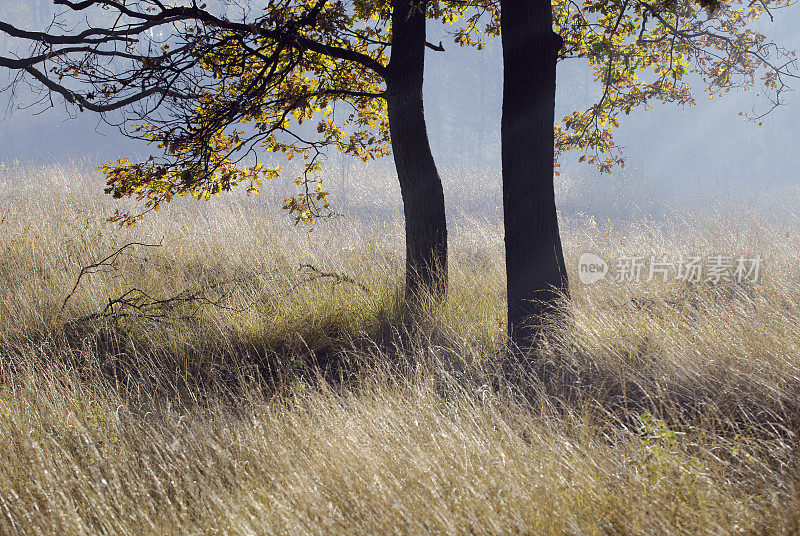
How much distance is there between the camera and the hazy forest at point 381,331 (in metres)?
2.33

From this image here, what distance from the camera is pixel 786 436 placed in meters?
Answer: 2.83

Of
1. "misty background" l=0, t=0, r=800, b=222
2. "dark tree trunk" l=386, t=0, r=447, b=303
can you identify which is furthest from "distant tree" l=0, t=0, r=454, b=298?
"misty background" l=0, t=0, r=800, b=222

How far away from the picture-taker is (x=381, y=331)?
5129 millimetres

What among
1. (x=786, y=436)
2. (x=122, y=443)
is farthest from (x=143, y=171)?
(x=786, y=436)

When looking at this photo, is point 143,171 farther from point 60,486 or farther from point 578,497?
point 578,497

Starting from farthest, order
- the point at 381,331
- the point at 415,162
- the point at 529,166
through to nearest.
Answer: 1. the point at 415,162
2. the point at 381,331
3. the point at 529,166

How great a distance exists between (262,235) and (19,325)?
3666mm
